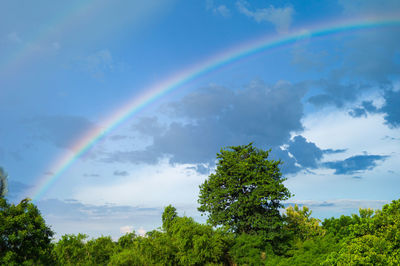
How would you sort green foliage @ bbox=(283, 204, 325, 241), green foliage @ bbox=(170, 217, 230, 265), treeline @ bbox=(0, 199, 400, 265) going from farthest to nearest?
1. green foliage @ bbox=(283, 204, 325, 241)
2. green foliage @ bbox=(170, 217, 230, 265)
3. treeline @ bbox=(0, 199, 400, 265)

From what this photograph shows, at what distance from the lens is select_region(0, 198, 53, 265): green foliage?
1038 inches

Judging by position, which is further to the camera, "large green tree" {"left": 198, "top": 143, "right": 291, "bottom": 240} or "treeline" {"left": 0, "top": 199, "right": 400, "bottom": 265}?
"large green tree" {"left": 198, "top": 143, "right": 291, "bottom": 240}

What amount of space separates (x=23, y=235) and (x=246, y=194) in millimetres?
26383

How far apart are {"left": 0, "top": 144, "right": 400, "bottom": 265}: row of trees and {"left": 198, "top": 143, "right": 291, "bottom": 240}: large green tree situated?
0.12 m

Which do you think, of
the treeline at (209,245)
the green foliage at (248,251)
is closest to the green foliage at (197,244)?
the treeline at (209,245)

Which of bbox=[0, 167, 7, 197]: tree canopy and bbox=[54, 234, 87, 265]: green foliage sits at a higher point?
bbox=[0, 167, 7, 197]: tree canopy

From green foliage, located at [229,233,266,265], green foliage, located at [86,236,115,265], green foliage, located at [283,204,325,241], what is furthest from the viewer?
green foliage, located at [283,204,325,241]

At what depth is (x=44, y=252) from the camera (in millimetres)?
28078

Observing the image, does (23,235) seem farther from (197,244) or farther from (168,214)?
(168,214)

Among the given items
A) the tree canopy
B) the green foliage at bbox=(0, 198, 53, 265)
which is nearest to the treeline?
the green foliage at bbox=(0, 198, 53, 265)

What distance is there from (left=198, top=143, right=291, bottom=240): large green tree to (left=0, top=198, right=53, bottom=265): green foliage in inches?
865

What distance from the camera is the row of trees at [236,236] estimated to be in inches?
1032

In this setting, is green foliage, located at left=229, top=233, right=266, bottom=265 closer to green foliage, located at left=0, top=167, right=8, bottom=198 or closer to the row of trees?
the row of trees

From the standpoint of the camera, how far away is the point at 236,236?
43.8 m
